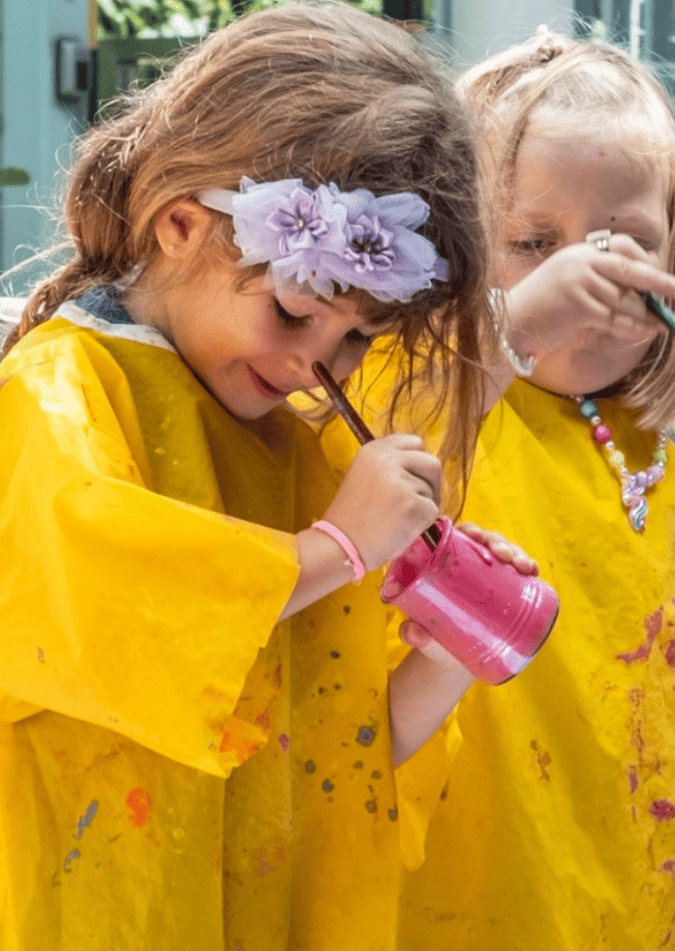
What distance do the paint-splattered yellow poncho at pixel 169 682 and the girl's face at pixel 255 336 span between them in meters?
0.02

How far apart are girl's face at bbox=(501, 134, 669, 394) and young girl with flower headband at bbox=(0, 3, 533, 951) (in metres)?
0.24

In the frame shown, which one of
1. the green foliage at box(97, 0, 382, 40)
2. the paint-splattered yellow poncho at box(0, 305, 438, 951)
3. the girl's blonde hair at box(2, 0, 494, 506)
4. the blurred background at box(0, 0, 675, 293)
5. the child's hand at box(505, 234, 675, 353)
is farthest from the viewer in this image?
the green foliage at box(97, 0, 382, 40)

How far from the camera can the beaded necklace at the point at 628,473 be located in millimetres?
1384

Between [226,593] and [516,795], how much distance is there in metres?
0.53

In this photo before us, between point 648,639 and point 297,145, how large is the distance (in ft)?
2.22

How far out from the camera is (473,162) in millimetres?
1060

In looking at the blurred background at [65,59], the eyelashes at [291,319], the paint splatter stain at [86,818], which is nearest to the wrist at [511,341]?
the eyelashes at [291,319]

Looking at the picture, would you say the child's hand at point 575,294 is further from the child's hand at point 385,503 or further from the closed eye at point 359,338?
the child's hand at point 385,503

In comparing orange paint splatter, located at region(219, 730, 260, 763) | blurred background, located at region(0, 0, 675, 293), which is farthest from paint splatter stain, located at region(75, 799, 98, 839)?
blurred background, located at region(0, 0, 675, 293)

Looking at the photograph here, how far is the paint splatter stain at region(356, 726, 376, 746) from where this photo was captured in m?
1.10

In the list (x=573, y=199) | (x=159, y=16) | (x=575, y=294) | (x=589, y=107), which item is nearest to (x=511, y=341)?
(x=575, y=294)

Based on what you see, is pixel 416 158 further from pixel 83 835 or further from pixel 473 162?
pixel 83 835

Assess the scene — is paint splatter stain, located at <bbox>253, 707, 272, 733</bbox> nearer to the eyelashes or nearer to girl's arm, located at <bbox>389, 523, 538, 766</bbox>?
girl's arm, located at <bbox>389, 523, 538, 766</bbox>

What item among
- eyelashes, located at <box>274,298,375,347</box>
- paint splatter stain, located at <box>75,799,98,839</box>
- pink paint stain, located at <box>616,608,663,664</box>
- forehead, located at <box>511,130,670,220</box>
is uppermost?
forehead, located at <box>511,130,670,220</box>
